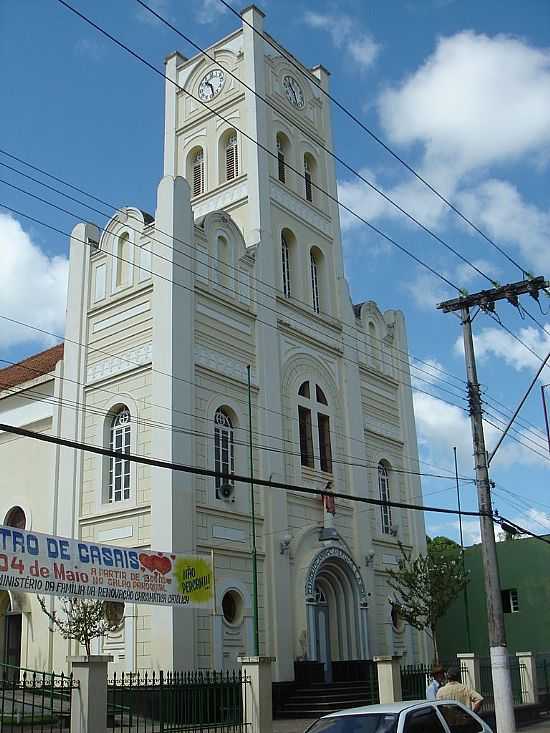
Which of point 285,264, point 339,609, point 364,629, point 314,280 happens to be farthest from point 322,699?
point 314,280

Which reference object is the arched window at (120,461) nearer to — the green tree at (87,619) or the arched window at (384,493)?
the green tree at (87,619)

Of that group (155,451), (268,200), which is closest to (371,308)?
(268,200)

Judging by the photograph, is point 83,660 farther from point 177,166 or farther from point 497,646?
point 177,166

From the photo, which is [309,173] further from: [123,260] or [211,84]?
[123,260]

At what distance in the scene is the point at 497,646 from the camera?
59.4 ft

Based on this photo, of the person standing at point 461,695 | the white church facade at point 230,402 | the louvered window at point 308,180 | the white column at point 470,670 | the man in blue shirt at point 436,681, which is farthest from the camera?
the louvered window at point 308,180

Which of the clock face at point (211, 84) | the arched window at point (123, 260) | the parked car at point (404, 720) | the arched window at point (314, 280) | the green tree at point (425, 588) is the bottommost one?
the parked car at point (404, 720)

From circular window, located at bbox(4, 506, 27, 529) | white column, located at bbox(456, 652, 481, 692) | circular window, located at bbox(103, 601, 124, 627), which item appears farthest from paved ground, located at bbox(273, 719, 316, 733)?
circular window, located at bbox(4, 506, 27, 529)

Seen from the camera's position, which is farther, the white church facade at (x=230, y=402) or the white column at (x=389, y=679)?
the white church facade at (x=230, y=402)

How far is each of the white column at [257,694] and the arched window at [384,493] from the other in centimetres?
1502

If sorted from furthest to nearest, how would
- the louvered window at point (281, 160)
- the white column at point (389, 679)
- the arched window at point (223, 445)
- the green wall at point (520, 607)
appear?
1. the green wall at point (520, 607)
2. the louvered window at point (281, 160)
3. the arched window at point (223, 445)
4. the white column at point (389, 679)

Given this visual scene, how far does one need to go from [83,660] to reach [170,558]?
6430 millimetres

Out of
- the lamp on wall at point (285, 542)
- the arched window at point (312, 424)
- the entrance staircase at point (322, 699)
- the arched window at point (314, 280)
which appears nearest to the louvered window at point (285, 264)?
the arched window at point (314, 280)

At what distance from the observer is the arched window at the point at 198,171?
3338cm
